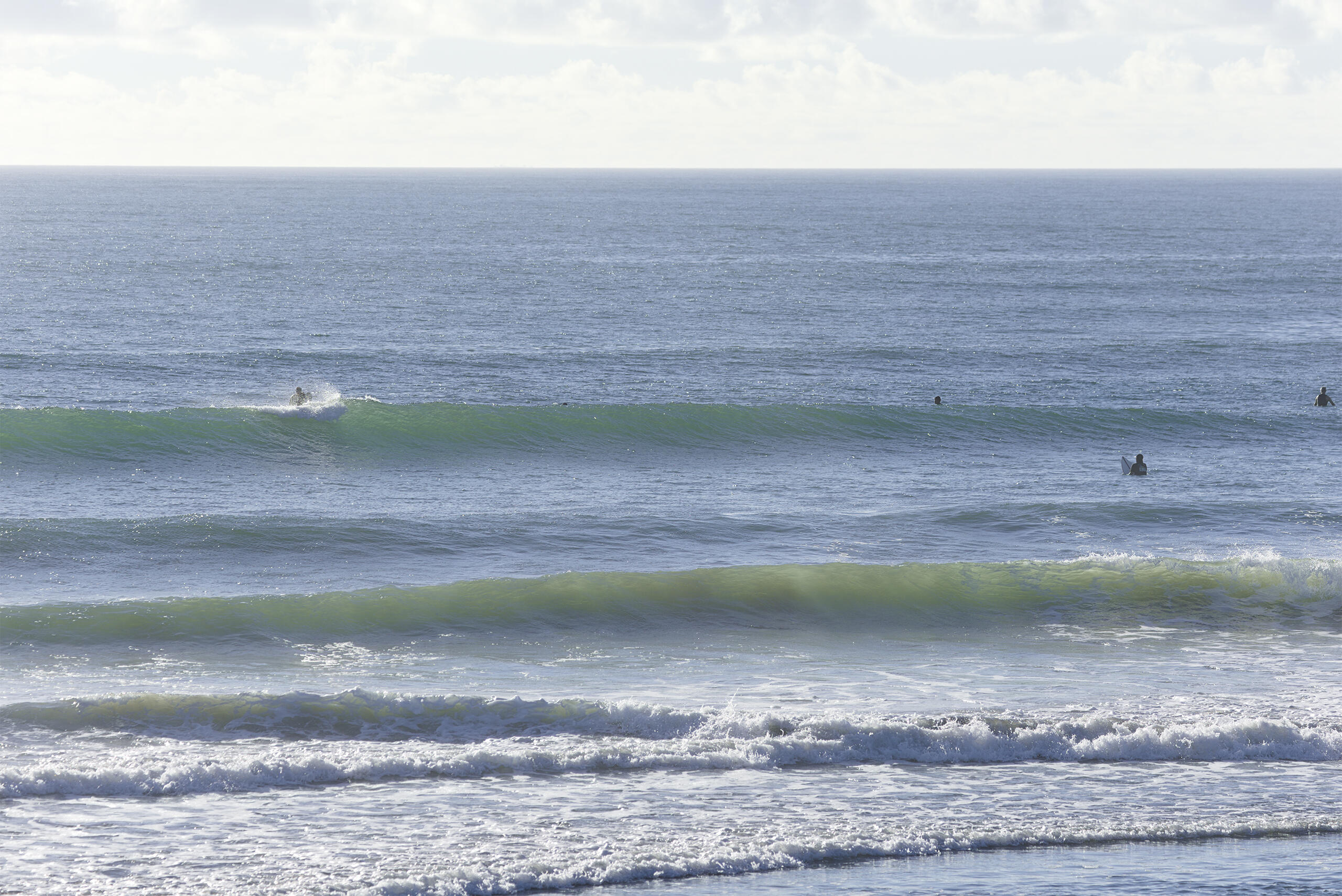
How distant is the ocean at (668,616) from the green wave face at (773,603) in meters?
0.09

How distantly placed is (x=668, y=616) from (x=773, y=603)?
6.11 feet

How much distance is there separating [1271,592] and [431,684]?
559 inches

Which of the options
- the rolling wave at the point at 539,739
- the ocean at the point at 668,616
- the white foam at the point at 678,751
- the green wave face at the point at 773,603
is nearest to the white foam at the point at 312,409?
the ocean at the point at 668,616

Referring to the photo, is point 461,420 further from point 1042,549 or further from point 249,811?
point 249,811

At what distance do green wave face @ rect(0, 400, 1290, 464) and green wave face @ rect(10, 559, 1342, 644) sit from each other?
Answer: 14088 mm

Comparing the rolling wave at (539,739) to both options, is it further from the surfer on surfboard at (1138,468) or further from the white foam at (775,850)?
the surfer on surfboard at (1138,468)

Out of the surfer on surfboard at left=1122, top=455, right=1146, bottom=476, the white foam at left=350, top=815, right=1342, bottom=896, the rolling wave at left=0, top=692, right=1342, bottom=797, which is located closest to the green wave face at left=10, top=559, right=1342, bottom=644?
the rolling wave at left=0, top=692, right=1342, bottom=797

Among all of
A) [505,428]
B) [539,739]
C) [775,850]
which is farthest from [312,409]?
[775,850]

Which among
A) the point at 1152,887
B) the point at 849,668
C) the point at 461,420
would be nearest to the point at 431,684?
the point at 849,668

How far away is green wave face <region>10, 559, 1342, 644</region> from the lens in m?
18.6

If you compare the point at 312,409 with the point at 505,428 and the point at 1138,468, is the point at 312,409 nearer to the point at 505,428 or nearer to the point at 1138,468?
the point at 505,428

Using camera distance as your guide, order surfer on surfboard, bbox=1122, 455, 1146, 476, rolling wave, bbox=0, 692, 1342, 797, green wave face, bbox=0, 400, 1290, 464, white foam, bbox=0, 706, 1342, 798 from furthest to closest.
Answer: green wave face, bbox=0, 400, 1290, 464 < surfer on surfboard, bbox=1122, 455, 1146, 476 < rolling wave, bbox=0, 692, 1342, 797 < white foam, bbox=0, 706, 1342, 798

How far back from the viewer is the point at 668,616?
1989cm

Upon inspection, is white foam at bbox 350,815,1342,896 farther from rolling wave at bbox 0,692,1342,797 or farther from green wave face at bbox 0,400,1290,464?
green wave face at bbox 0,400,1290,464
